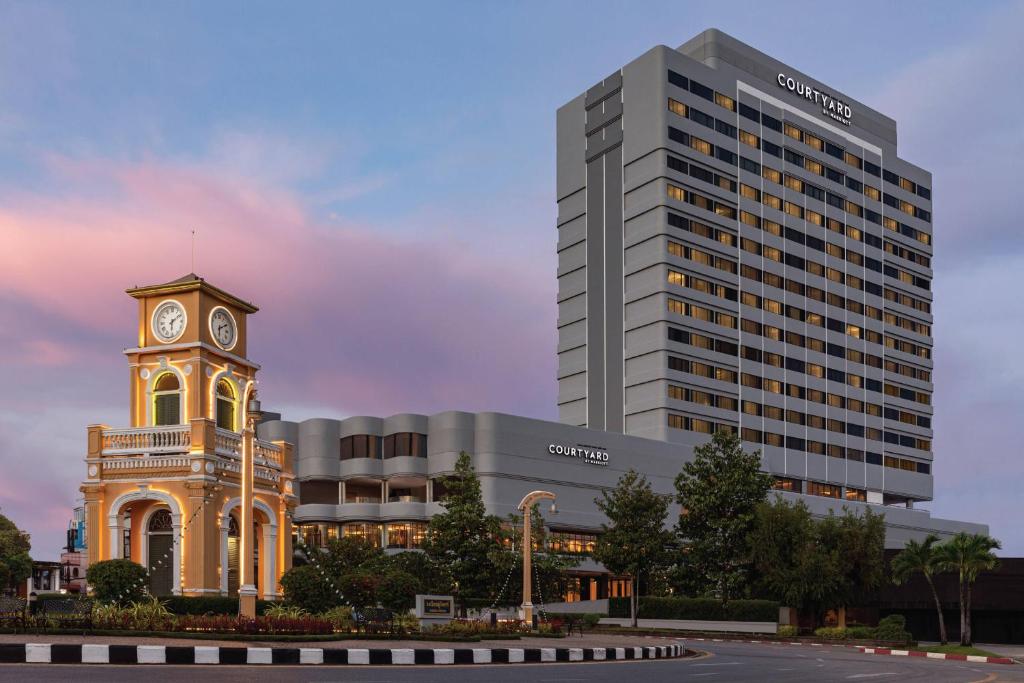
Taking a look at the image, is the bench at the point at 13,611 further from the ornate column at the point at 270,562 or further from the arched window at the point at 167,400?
the ornate column at the point at 270,562

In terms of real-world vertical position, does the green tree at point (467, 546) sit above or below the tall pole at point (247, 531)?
below

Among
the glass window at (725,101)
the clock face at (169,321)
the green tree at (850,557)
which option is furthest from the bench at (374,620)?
the glass window at (725,101)

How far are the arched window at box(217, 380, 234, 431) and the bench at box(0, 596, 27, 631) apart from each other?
58.7ft

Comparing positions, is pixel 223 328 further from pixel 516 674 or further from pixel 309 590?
pixel 516 674

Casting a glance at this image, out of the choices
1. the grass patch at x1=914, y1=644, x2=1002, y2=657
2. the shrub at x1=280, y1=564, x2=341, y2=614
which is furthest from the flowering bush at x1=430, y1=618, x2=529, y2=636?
the grass patch at x1=914, y1=644, x2=1002, y2=657

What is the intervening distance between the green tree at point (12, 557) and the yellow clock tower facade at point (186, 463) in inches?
1583

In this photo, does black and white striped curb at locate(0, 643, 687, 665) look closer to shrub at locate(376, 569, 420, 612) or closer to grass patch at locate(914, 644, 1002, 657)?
shrub at locate(376, 569, 420, 612)

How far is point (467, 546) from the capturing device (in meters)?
68.7

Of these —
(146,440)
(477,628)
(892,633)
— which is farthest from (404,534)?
(477,628)

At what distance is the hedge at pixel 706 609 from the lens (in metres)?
64.8

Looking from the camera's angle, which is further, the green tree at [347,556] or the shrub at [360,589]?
the green tree at [347,556]

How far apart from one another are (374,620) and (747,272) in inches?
4171

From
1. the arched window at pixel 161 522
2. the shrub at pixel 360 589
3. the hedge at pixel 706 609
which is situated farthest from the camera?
the hedge at pixel 706 609

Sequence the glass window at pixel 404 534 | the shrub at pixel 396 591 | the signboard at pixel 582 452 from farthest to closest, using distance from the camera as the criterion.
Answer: the signboard at pixel 582 452 < the glass window at pixel 404 534 < the shrub at pixel 396 591
